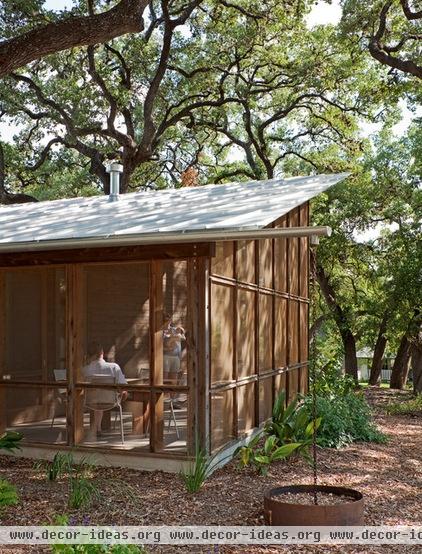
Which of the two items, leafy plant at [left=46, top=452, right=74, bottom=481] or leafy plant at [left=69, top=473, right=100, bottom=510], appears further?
leafy plant at [left=46, top=452, right=74, bottom=481]

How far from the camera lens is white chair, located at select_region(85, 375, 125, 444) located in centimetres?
779

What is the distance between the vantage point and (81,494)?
6.02 meters

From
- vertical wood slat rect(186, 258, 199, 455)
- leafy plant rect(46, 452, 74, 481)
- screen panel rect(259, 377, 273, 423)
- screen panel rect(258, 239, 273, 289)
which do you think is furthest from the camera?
screen panel rect(258, 239, 273, 289)

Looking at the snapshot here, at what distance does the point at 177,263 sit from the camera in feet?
24.9

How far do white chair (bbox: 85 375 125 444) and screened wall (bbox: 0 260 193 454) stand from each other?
0.04 feet

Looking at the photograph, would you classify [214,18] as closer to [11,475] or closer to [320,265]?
[320,265]

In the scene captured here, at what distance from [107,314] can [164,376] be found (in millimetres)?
984

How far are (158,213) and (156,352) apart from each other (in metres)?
1.71

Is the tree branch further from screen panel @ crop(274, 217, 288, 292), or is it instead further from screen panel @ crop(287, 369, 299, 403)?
screen panel @ crop(287, 369, 299, 403)

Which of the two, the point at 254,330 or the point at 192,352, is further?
the point at 254,330

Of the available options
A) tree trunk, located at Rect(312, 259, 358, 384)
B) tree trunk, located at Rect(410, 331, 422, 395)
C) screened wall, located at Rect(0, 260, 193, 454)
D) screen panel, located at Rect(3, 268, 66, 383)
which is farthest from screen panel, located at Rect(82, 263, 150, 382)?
tree trunk, located at Rect(312, 259, 358, 384)

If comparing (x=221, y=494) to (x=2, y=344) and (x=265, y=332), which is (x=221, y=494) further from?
(x=2, y=344)

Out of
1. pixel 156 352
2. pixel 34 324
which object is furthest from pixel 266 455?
pixel 34 324

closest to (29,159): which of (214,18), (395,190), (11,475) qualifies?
(214,18)
